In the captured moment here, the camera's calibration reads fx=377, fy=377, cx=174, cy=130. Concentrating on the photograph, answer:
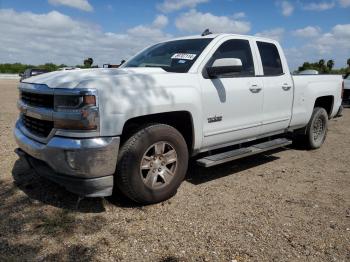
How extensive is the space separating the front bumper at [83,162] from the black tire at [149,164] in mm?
158

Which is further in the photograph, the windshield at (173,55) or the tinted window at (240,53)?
the tinted window at (240,53)

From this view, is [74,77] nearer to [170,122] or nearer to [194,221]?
[170,122]

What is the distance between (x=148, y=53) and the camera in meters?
5.42

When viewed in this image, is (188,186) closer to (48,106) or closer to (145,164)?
(145,164)

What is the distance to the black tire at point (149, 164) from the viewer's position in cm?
374

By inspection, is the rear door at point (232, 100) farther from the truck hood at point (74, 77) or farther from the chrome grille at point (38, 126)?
the chrome grille at point (38, 126)

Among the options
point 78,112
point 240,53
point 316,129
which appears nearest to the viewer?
point 78,112

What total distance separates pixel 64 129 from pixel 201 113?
160 cm

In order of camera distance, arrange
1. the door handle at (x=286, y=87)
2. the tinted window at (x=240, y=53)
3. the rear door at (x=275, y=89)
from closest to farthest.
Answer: the tinted window at (x=240, y=53) → the rear door at (x=275, y=89) → the door handle at (x=286, y=87)

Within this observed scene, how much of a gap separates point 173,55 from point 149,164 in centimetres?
165

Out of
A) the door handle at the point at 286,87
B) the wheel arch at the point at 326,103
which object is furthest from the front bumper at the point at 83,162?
the wheel arch at the point at 326,103

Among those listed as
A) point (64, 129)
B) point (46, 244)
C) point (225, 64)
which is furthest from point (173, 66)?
point (46, 244)

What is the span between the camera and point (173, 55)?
4910 mm

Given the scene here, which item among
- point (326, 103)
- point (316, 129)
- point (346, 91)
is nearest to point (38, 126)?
point (316, 129)
